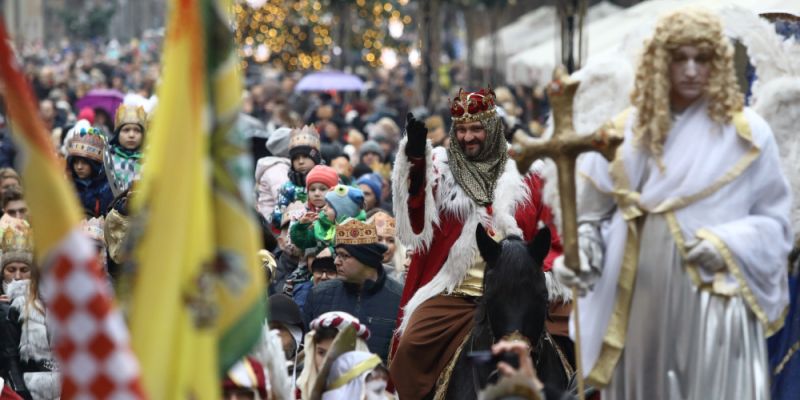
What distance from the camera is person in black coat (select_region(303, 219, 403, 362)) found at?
35.6ft

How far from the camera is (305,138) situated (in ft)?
49.2

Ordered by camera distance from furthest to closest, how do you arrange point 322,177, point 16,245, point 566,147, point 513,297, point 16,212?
point 16,212
point 322,177
point 16,245
point 513,297
point 566,147

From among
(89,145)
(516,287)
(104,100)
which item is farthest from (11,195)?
(104,100)

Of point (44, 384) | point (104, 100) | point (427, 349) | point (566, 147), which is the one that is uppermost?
point (566, 147)

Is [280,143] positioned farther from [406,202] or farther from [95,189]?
[406,202]

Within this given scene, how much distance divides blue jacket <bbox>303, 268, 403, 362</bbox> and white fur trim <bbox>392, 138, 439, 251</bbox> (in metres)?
0.90

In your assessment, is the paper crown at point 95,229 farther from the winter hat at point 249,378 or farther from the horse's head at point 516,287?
the winter hat at point 249,378

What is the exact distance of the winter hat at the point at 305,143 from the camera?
14.7 meters

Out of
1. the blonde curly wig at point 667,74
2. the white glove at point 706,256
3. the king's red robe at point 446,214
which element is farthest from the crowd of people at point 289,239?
the blonde curly wig at point 667,74

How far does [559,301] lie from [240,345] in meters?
4.84

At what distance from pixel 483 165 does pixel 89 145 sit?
461cm

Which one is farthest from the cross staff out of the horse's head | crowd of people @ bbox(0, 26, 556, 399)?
the horse's head

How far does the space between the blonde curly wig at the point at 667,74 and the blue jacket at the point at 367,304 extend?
387 centimetres

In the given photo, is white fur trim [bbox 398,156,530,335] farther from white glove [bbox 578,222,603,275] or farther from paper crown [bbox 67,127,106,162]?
paper crown [bbox 67,127,106,162]
